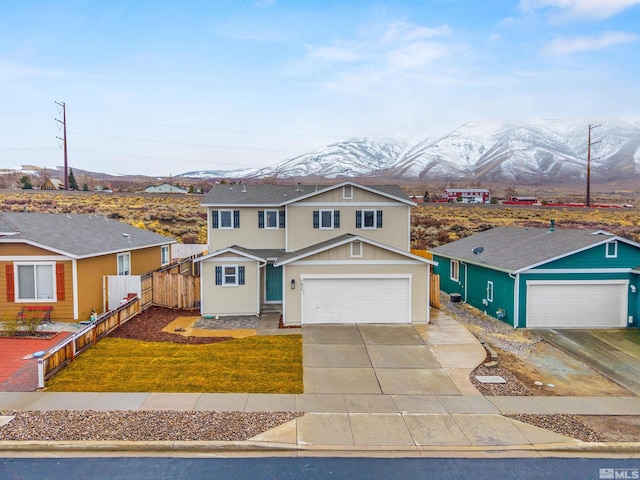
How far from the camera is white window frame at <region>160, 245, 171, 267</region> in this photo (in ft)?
83.9

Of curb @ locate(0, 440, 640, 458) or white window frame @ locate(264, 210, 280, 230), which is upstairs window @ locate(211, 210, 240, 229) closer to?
white window frame @ locate(264, 210, 280, 230)

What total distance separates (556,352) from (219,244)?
1604 cm

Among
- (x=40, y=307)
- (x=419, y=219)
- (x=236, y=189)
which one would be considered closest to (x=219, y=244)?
(x=236, y=189)

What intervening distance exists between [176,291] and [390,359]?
11.4 meters

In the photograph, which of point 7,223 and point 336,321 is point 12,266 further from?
point 336,321

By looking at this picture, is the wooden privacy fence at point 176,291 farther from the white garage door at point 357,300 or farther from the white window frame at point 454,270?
the white window frame at point 454,270

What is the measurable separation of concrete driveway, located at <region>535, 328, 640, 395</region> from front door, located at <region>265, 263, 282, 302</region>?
11752 millimetres

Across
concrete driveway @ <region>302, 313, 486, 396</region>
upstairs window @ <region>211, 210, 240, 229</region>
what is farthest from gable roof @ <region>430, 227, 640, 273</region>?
upstairs window @ <region>211, 210, 240, 229</region>

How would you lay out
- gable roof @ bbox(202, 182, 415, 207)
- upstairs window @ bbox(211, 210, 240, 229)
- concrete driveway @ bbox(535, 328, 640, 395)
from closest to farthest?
concrete driveway @ bbox(535, 328, 640, 395) → gable roof @ bbox(202, 182, 415, 207) → upstairs window @ bbox(211, 210, 240, 229)

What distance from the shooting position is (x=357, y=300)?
53.6 feet

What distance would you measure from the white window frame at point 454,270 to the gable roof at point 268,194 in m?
5.11

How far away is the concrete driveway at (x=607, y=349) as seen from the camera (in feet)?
37.8

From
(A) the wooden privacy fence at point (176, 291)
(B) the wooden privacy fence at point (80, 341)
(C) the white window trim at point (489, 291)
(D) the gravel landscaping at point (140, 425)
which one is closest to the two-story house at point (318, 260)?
(A) the wooden privacy fence at point (176, 291)

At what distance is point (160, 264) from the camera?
2533 centimetres
